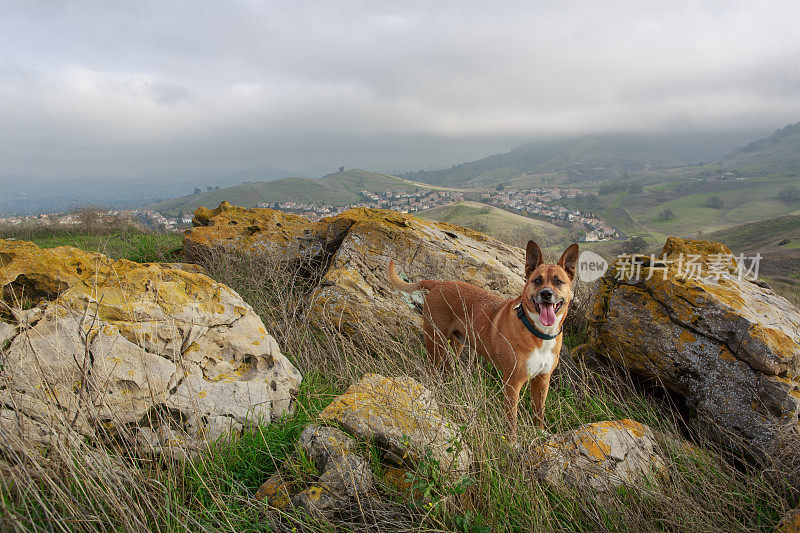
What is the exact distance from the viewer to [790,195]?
330ft

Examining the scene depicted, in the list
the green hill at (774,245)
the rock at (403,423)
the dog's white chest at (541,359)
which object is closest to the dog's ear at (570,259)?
the dog's white chest at (541,359)

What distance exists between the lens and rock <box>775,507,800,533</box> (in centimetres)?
234

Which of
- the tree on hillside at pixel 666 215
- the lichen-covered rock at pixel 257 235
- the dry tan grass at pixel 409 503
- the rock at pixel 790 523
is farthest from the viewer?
the tree on hillside at pixel 666 215

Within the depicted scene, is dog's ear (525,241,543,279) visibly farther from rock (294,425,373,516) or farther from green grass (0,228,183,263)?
green grass (0,228,183,263)

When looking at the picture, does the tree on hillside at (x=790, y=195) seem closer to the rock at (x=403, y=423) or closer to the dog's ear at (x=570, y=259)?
the dog's ear at (x=570, y=259)

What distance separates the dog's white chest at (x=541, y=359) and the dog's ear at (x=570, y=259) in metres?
0.83

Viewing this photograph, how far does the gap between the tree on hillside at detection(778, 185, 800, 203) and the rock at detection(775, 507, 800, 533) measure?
143608 millimetres

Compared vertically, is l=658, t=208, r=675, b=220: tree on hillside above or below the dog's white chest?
below

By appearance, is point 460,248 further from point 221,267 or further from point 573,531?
point 573,531

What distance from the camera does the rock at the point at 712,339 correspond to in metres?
3.71

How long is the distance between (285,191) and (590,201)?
106m

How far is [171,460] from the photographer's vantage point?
2.65 metres

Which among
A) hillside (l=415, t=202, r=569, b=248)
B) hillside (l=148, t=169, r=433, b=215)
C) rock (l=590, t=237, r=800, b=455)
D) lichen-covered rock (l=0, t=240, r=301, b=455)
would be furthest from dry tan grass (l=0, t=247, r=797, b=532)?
hillside (l=148, t=169, r=433, b=215)

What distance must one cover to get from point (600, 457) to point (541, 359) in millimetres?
1036
